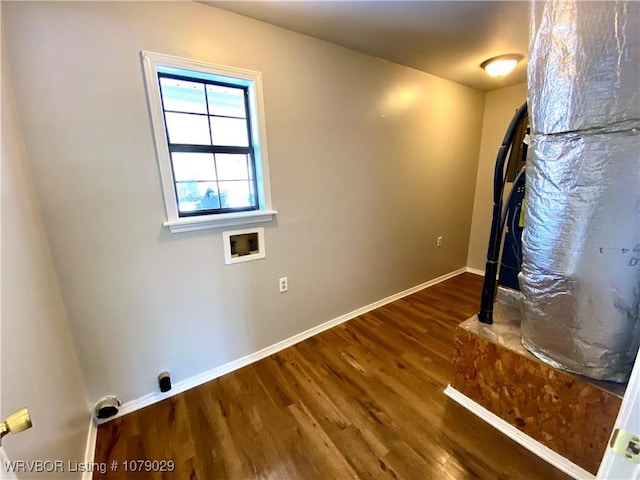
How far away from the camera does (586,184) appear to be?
1004 millimetres

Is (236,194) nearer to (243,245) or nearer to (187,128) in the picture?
(243,245)

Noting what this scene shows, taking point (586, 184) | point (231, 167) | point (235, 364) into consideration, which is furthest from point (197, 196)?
point (586, 184)

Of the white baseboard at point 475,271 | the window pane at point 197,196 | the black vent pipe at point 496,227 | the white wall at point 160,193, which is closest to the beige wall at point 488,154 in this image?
the white baseboard at point 475,271

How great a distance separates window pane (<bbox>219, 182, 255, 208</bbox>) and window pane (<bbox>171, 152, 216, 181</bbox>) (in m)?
0.11

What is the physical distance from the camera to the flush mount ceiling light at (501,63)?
222 centimetres

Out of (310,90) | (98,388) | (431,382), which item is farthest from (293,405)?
(310,90)

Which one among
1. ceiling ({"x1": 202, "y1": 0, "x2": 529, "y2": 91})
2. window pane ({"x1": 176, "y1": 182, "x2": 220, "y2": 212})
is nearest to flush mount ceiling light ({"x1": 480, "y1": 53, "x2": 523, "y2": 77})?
ceiling ({"x1": 202, "y1": 0, "x2": 529, "y2": 91})

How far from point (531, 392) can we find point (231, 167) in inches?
85.2

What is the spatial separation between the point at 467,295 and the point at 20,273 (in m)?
3.55

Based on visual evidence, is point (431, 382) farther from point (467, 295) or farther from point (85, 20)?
point (85, 20)

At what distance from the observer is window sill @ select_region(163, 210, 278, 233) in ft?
5.22

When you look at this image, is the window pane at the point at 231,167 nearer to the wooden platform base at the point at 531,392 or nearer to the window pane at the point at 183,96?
the window pane at the point at 183,96

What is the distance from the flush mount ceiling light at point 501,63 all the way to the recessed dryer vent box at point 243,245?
2.46 m

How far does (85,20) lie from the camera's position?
4.09 feet
